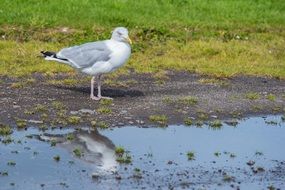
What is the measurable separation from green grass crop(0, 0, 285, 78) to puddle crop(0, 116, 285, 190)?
13.3ft

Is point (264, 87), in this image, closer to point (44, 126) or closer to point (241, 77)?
point (241, 77)

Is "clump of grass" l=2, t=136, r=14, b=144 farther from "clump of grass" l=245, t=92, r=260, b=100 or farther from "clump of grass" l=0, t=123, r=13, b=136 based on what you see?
"clump of grass" l=245, t=92, r=260, b=100

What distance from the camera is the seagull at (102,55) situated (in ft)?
42.3

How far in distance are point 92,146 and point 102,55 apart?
103 inches

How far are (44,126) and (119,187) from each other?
9.09 feet

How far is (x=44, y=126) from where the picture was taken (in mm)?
11477

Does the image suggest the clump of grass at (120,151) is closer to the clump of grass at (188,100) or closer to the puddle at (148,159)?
the puddle at (148,159)

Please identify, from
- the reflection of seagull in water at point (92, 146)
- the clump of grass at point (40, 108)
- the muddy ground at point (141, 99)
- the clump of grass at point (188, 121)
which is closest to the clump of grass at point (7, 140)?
the reflection of seagull in water at point (92, 146)

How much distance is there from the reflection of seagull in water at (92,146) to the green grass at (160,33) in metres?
4.28

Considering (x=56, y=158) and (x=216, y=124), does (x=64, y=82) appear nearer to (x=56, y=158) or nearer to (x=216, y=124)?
(x=216, y=124)

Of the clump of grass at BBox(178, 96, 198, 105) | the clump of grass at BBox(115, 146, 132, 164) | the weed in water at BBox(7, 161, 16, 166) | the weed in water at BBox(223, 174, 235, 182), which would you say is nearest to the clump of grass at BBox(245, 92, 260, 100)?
the clump of grass at BBox(178, 96, 198, 105)

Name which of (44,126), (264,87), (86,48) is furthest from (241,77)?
(44,126)

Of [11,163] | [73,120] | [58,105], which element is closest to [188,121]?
[73,120]

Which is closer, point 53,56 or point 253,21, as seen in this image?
point 53,56
